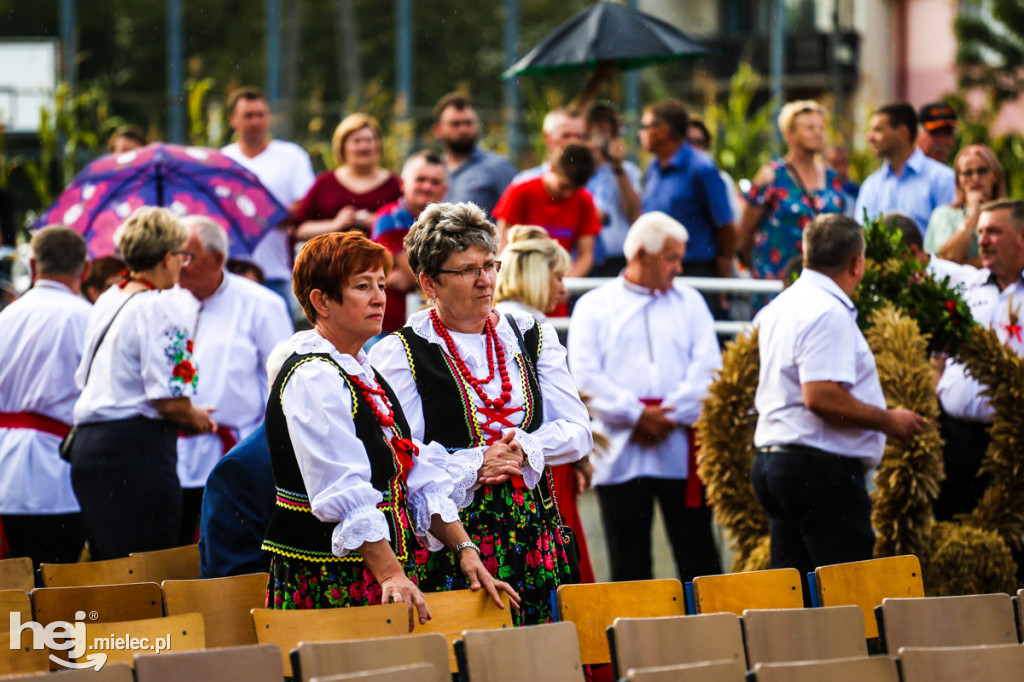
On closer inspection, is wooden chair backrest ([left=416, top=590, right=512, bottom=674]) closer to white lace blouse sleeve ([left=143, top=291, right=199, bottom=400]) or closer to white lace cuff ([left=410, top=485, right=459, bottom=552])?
white lace cuff ([left=410, top=485, right=459, bottom=552])

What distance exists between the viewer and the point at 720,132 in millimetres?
12938

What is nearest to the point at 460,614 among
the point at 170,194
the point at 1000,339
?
the point at 1000,339

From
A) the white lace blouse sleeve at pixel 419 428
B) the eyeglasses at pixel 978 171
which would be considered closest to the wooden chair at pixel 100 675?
the white lace blouse sleeve at pixel 419 428

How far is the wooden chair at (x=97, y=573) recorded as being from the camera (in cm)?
459

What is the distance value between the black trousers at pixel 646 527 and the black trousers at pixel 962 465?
1096 millimetres

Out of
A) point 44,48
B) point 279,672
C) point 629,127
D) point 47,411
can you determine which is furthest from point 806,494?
point 44,48

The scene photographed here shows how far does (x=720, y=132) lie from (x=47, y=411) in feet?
27.8

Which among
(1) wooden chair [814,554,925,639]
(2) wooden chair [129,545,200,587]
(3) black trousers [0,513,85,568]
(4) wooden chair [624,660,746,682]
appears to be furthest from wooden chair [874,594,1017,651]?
(3) black trousers [0,513,85,568]

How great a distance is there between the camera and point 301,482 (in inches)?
143

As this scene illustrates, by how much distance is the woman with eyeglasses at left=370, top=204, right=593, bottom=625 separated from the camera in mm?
3996

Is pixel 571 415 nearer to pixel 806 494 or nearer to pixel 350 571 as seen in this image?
pixel 350 571

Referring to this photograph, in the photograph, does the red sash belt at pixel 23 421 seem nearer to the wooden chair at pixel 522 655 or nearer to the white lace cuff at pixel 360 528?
the white lace cuff at pixel 360 528

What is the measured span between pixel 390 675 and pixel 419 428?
92cm

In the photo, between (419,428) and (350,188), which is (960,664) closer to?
(419,428)
